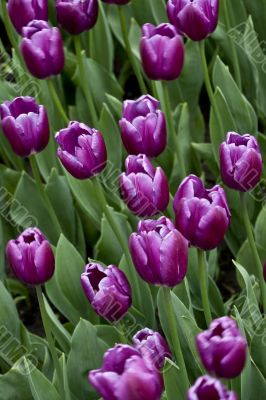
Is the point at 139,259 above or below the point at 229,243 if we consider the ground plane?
above

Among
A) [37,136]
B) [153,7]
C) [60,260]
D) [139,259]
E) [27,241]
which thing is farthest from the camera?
[153,7]

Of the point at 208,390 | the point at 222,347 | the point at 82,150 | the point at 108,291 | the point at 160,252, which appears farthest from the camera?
the point at 82,150

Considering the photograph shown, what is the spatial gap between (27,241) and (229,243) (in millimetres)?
721

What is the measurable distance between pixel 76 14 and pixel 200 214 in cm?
68

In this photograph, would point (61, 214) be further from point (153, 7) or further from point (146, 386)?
point (146, 386)

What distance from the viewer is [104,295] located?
1351 millimetres

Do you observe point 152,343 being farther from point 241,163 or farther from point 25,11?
point 25,11

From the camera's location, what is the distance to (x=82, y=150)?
1.47 meters

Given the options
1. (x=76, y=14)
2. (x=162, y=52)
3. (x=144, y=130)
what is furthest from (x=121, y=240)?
(x=76, y=14)

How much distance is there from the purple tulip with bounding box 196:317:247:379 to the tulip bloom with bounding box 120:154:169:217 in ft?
1.06

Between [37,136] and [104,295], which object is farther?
[37,136]

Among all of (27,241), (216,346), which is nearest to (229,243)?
(27,241)

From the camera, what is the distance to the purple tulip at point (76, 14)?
1.81 metres

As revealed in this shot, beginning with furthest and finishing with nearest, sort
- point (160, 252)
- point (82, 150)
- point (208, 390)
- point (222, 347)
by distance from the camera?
1. point (82, 150)
2. point (160, 252)
3. point (222, 347)
4. point (208, 390)
